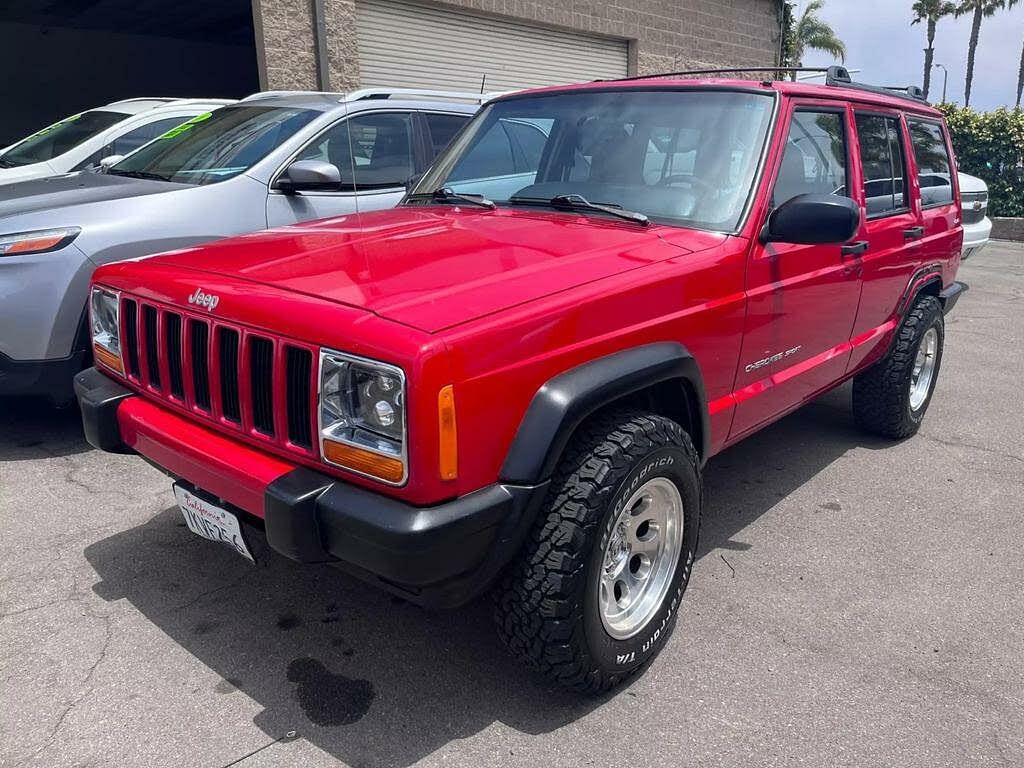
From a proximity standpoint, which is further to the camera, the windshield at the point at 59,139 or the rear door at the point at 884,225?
the windshield at the point at 59,139

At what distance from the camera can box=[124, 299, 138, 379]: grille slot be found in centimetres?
287

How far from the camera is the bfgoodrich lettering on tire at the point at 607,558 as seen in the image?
7.67ft

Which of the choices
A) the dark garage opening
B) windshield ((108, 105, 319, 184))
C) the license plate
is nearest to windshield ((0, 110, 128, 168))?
windshield ((108, 105, 319, 184))

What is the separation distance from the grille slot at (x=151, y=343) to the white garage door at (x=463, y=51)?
881 cm

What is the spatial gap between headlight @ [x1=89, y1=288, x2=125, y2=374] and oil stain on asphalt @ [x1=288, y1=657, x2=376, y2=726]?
3.93ft

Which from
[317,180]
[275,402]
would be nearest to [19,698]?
[275,402]

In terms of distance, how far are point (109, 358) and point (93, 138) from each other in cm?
533

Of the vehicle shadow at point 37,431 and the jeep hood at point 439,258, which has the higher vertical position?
the jeep hood at point 439,258

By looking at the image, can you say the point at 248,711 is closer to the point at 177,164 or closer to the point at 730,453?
the point at 730,453

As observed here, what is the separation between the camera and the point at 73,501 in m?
3.82

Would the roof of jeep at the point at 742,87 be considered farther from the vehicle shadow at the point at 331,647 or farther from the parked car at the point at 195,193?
the vehicle shadow at the point at 331,647

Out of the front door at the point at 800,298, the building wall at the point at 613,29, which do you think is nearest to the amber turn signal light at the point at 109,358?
the front door at the point at 800,298

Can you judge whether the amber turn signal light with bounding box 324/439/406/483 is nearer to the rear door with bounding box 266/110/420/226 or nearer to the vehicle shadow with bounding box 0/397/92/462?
the vehicle shadow with bounding box 0/397/92/462

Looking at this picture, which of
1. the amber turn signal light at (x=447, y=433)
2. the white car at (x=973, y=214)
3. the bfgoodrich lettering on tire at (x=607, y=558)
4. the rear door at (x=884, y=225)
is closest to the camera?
the amber turn signal light at (x=447, y=433)
